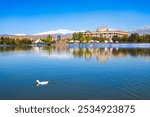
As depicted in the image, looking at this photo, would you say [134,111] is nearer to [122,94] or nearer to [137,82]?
[122,94]

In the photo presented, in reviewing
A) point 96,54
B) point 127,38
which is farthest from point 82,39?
point 96,54

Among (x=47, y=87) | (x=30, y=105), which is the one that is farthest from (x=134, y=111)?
(x=47, y=87)

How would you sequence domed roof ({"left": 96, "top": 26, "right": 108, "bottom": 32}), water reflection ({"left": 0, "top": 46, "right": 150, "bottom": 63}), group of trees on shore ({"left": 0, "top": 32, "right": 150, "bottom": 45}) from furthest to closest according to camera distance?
domed roof ({"left": 96, "top": 26, "right": 108, "bottom": 32}) < group of trees on shore ({"left": 0, "top": 32, "right": 150, "bottom": 45}) < water reflection ({"left": 0, "top": 46, "right": 150, "bottom": 63})

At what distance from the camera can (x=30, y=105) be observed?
711 cm

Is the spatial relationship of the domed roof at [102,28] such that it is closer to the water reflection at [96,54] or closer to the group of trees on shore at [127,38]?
the group of trees on shore at [127,38]

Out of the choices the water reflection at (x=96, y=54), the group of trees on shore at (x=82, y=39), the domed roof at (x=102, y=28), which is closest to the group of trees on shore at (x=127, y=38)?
the group of trees on shore at (x=82, y=39)

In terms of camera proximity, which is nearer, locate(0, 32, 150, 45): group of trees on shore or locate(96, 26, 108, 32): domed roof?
locate(0, 32, 150, 45): group of trees on shore

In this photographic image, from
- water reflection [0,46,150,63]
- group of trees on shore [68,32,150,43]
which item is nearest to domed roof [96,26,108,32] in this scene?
group of trees on shore [68,32,150,43]

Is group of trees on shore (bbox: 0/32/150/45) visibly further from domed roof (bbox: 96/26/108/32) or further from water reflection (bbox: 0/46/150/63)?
water reflection (bbox: 0/46/150/63)

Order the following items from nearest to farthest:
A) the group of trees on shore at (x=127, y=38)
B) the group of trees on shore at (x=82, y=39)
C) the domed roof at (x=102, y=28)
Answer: the group of trees on shore at (x=82, y=39), the group of trees on shore at (x=127, y=38), the domed roof at (x=102, y=28)

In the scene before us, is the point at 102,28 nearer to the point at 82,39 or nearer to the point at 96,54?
the point at 82,39

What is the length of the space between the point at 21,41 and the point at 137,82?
97.0 meters

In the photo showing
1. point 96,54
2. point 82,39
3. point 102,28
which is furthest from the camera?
point 102,28

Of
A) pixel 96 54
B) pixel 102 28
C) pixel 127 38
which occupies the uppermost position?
pixel 102 28
